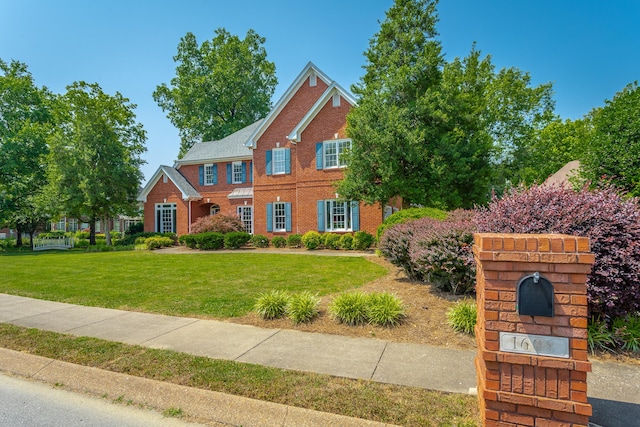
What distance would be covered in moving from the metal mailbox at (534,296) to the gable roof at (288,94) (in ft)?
70.1

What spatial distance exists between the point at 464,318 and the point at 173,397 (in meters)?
4.09

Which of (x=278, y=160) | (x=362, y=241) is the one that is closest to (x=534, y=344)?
(x=362, y=241)

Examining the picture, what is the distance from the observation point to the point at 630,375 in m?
3.89

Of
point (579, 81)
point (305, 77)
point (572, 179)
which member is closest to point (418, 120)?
point (572, 179)

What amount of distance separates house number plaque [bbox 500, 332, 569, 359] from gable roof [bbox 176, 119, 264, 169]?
24.1 m

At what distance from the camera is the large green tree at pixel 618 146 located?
870cm

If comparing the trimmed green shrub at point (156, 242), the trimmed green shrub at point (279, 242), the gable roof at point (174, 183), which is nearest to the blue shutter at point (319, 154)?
the trimmed green shrub at point (279, 242)

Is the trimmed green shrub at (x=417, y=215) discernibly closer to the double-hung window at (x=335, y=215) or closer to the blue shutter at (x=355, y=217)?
the blue shutter at (x=355, y=217)

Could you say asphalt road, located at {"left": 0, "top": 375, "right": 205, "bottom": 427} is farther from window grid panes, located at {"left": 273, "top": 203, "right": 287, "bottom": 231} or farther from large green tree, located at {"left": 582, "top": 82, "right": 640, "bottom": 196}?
window grid panes, located at {"left": 273, "top": 203, "right": 287, "bottom": 231}

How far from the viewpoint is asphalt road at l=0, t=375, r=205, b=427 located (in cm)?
324

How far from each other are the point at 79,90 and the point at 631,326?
33.6m

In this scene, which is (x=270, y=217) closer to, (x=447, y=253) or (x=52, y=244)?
(x=447, y=253)

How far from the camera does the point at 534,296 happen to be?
2.54m

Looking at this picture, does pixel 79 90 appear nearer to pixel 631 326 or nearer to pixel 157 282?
pixel 157 282
